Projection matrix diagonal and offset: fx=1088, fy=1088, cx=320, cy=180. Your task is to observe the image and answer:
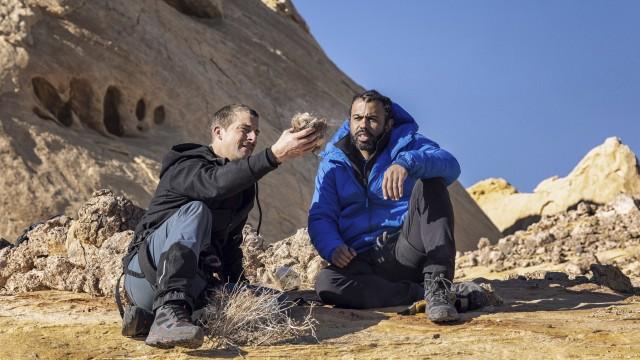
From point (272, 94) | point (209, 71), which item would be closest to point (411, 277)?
point (209, 71)

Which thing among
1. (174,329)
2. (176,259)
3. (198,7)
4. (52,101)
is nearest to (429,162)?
(176,259)

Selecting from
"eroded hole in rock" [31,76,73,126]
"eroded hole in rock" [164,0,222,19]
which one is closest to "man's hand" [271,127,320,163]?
"eroded hole in rock" [31,76,73,126]

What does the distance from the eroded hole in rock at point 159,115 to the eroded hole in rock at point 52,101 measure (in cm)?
148

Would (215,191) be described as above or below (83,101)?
below

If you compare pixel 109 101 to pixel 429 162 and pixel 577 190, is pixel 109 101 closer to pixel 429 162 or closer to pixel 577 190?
pixel 429 162

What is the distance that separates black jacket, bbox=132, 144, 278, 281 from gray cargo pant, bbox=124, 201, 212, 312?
0.09 meters

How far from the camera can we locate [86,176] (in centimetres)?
1161

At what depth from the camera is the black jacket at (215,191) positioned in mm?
4527

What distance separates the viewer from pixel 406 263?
18.4 ft

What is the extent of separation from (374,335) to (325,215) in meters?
1.13

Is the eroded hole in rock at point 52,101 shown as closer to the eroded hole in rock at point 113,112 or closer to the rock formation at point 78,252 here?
the eroded hole in rock at point 113,112

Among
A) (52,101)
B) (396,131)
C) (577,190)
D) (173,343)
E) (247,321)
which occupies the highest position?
(577,190)

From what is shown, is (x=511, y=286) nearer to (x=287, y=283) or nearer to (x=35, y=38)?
(x=287, y=283)

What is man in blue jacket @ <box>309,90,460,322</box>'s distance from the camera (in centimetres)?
539
